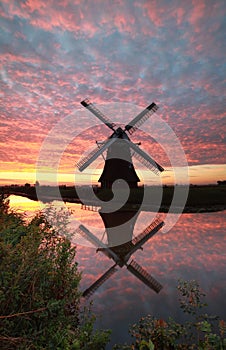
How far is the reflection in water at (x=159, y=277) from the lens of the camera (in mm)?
6363

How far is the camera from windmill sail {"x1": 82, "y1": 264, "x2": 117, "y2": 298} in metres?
7.53

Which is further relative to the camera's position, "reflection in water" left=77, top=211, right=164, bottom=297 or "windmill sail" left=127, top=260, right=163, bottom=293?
"reflection in water" left=77, top=211, right=164, bottom=297

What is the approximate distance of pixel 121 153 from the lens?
34.7 metres

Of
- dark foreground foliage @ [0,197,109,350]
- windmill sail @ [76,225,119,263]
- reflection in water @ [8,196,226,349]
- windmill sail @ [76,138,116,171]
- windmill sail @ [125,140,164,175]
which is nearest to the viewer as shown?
dark foreground foliage @ [0,197,109,350]

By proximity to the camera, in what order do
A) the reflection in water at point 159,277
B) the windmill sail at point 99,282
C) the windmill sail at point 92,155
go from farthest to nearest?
the windmill sail at point 92,155
the windmill sail at point 99,282
the reflection in water at point 159,277

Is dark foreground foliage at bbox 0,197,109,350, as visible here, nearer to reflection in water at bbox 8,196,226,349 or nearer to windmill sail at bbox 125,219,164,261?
reflection in water at bbox 8,196,226,349

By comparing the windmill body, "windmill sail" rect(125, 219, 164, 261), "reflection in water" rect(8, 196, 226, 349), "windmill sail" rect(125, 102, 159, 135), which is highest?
"windmill sail" rect(125, 102, 159, 135)

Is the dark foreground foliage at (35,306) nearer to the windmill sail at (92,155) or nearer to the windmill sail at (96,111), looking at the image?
the windmill sail at (92,155)

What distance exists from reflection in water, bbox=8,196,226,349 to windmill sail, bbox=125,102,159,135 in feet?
74.9

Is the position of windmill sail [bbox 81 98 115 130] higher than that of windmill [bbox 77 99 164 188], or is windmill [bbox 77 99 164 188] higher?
windmill sail [bbox 81 98 115 130]

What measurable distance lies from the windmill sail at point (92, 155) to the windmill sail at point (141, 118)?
3.50 m

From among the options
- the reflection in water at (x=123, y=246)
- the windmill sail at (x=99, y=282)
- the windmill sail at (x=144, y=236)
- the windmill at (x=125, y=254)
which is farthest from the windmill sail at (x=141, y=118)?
the windmill sail at (x=99, y=282)

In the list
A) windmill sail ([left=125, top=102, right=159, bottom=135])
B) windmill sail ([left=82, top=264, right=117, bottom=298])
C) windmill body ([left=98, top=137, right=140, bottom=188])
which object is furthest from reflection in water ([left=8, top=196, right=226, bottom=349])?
windmill sail ([left=125, top=102, right=159, bottom=135])

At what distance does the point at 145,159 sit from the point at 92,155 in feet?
25.4
